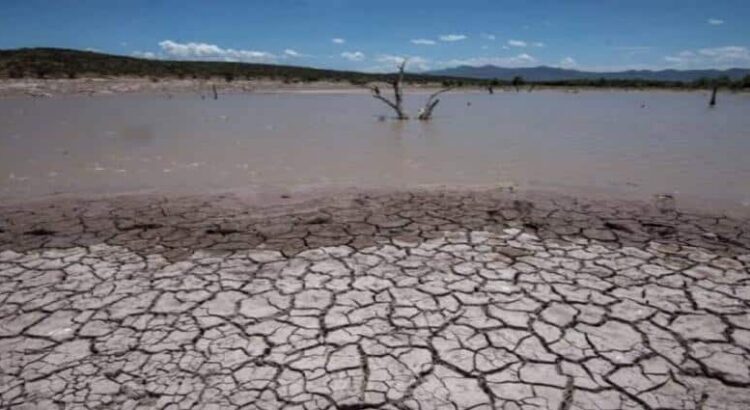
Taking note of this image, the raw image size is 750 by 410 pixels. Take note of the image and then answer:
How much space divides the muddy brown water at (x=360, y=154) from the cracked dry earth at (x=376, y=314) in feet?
8.41

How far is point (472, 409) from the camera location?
8.15 feet

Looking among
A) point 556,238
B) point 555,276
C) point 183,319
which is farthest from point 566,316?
point 183,319

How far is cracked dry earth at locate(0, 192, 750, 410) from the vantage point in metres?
2.62

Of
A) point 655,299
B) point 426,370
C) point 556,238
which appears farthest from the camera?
point 556,238

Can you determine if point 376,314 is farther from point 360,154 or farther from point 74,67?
point 74,67

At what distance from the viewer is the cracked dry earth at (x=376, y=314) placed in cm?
262

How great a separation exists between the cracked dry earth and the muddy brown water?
101 inches

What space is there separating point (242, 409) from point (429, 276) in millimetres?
1893

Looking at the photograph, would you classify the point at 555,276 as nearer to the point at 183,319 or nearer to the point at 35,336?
the point at 183,319

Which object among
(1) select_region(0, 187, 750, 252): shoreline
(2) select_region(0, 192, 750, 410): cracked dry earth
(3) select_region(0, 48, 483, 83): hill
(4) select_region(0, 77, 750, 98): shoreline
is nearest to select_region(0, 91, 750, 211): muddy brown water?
(1) select_region(0, 187, 750, 252): shoreline

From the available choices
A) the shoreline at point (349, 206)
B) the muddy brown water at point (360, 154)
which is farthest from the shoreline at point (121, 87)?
the shoreline at point (349, 206)

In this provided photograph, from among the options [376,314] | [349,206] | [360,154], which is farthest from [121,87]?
[376,314]

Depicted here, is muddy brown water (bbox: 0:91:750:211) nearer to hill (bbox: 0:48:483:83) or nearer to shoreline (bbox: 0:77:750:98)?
shoreline (bbox: 0:77:750:98)

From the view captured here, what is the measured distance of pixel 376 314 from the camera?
11.1 ft
